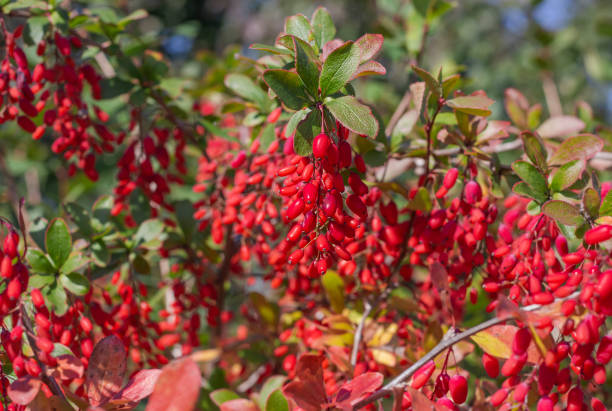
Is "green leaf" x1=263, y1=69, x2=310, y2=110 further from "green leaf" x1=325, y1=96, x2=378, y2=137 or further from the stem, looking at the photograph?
the stem

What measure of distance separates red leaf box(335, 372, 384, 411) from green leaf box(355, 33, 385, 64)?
52cm

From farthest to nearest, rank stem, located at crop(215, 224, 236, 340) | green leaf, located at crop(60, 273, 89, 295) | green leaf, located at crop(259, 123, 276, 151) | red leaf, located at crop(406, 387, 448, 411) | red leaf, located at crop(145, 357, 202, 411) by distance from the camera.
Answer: stem, located at crop(215, 224, 236, 340) → green leaf, located at crop(259, 123, 276, 151) → green leaf, located at crop(60, 273, 89, 295) → red leaf, located at crop(406, 387, 448, 411) → red leaf, located at crop(145, 357, 202, 411)

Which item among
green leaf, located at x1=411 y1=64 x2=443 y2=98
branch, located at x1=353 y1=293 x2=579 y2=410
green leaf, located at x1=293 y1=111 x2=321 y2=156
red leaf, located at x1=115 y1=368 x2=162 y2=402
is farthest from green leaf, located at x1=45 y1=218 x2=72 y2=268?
green leaf, located at x1=411 y1=64 x2=443 y2=98

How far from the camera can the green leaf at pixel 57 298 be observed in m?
1.06

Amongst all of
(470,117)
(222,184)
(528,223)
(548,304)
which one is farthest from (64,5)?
(548,304)

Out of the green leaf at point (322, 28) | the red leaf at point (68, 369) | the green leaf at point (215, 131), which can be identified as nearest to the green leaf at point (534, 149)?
the green leaf at point (322, 28)

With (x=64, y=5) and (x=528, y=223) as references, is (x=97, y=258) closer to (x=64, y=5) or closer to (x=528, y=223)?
(x=64, y=5)

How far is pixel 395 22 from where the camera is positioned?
220 cm

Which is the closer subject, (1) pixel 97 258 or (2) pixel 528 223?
(2) pixel 528 223

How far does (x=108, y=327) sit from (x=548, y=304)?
93 cm

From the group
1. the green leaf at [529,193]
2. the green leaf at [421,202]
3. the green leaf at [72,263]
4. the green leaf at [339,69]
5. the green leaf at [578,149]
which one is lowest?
the green leaf at [72,263]

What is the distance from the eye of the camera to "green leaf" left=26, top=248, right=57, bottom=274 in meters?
1.09

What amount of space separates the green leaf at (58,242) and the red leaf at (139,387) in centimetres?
35

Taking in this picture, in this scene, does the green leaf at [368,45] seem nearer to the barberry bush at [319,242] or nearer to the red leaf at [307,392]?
the barberry bush at [319,242]
